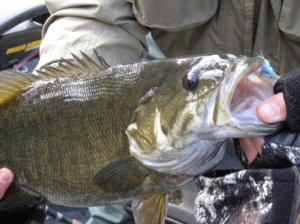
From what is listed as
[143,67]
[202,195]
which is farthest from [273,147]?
[143,67]

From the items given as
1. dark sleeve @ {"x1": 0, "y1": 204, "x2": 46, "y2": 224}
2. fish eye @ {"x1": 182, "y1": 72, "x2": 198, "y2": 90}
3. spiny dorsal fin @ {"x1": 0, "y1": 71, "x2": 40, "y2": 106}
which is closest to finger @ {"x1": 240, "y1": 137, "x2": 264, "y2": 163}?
fish eye @ {"x1": 182, "y1": 72, "x2": 198, "y2": 90}

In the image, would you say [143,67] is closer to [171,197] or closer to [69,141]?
[69,141]

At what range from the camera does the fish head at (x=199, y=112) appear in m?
1.28

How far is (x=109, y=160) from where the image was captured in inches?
60.9

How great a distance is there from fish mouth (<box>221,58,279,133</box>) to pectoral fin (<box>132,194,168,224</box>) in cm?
40

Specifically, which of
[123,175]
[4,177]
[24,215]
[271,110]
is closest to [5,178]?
[4,177]

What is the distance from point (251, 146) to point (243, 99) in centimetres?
17

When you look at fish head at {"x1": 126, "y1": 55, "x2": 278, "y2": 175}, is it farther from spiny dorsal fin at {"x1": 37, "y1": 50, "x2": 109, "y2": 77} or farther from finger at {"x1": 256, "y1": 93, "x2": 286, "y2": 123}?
spiny dorsal fin at {"x1": 37, "y1": 50, "x2": 109, "y2": 77}

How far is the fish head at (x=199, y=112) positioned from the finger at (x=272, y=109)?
0.02 meters

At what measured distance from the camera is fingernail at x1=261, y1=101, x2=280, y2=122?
1.26 metres

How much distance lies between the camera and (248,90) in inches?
52.2

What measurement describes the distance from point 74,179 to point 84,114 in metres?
0.21

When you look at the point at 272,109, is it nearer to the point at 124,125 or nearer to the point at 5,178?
the point at 124,125

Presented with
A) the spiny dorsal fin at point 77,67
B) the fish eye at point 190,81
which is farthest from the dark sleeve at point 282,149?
the spiny dorsal fin at point 77,67
